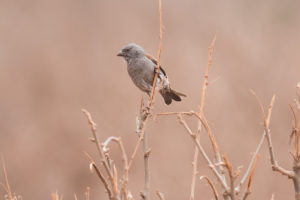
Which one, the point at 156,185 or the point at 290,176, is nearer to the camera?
the point at 290,176

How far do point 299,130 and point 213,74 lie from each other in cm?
387

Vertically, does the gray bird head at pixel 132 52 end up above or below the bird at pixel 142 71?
above

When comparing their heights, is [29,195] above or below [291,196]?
above

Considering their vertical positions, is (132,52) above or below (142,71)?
above

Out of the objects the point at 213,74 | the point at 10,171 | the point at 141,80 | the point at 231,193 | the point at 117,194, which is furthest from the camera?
the point at 213,74

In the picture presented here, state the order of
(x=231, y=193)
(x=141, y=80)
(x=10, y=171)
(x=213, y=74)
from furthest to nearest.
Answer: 1. (x=213, y=74)
2. (x=10, y=171)
3. (x=141, y=80)
4. (x=231, y=193)

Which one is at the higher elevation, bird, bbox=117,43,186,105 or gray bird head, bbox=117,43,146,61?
gray bird head, bbox=117,43,146,61

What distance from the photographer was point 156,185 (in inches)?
191

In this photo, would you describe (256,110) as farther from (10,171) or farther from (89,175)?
(10,171)

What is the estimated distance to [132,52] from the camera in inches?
104

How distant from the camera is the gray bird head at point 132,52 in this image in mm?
2625

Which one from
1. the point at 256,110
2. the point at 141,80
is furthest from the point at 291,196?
the point at 141,80

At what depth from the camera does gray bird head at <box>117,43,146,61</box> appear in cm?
262

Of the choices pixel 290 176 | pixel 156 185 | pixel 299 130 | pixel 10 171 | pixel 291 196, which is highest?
pixel 299 130
